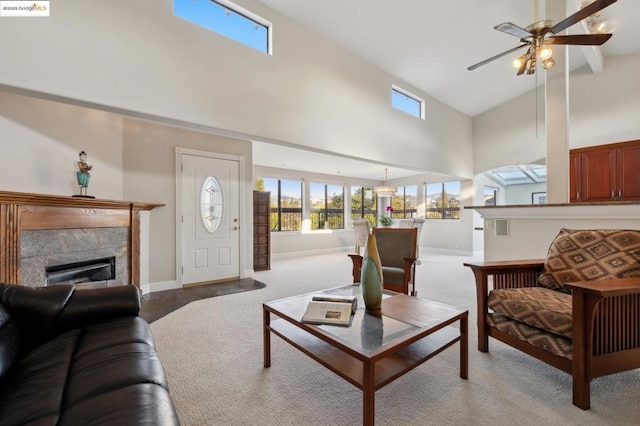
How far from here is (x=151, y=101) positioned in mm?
2691

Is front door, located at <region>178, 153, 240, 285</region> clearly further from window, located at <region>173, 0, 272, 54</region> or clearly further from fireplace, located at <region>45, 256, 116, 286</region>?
window, located at <region>173, 0, 272, 54</region>

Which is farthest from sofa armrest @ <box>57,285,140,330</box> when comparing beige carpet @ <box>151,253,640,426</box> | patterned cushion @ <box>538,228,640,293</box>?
patterned cushion @ <box>538,228,640,293</box>

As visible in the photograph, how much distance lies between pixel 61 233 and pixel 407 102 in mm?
5802

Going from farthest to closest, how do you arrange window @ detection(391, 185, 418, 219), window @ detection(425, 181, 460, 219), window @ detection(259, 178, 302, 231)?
window @ detection(391, 185, 418, 219) < window @ detection(425, 181, 460, 219) < window @ detection(259, 178, 302, 231)

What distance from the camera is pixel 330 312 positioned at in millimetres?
1594

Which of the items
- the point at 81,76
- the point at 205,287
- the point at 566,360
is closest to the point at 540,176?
the point at 566,360

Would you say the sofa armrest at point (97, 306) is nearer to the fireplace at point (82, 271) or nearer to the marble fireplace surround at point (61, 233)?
the marble fireplace surround at point (61, 233)

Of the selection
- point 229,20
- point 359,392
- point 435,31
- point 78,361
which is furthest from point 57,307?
point 435,31

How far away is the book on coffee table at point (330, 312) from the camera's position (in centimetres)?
152

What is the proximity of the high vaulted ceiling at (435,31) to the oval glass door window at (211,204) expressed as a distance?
258cm

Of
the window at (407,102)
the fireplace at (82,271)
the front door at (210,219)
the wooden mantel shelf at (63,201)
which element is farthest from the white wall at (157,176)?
the window at (407,102)

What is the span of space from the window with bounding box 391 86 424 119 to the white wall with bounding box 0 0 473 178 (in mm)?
234

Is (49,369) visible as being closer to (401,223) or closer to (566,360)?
(566,360)

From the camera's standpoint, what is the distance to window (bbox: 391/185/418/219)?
8508mm
